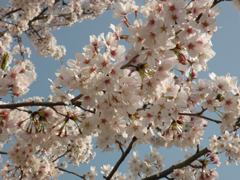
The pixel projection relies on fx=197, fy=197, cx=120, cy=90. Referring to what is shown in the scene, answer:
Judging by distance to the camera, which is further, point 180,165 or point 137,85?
point 180,165

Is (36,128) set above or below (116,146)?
below

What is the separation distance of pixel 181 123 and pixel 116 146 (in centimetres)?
186

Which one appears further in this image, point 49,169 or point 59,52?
point 59,52

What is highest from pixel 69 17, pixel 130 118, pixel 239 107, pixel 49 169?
pixel 69 17

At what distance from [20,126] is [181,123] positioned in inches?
93.0

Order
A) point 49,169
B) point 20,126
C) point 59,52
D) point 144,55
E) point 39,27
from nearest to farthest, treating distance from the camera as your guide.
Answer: point 144,55, point 20,126, point 49,169, point 39,27, point 59,52

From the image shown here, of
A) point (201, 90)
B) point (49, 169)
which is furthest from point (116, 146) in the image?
point (201, 90)

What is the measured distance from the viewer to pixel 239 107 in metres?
2.44

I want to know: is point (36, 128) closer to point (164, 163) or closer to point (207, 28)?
point (207, 28)

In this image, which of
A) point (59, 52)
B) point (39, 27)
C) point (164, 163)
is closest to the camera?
point (164, 163)

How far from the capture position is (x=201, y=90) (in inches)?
102

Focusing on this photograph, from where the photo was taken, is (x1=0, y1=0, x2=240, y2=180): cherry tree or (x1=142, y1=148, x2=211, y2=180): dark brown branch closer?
(x1=0, y1=0, x2=240, y2=180): cherry tree

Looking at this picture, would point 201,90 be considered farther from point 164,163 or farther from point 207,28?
point 164,163

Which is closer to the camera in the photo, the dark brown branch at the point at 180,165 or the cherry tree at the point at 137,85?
the cherry tree at the point at 137,85
